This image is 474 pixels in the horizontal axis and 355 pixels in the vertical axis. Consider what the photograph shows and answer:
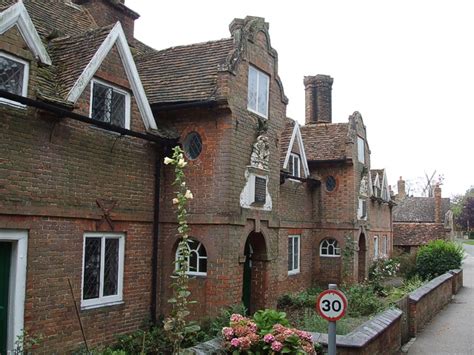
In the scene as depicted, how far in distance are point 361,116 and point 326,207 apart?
16.8 ft

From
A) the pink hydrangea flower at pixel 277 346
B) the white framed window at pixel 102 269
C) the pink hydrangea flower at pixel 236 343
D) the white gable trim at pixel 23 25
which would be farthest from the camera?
the white framed window at pixel 102 269

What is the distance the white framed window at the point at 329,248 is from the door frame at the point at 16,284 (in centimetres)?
1483

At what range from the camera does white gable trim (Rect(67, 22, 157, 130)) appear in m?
9.92

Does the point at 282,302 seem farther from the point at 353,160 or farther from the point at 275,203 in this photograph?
the point at 353,160

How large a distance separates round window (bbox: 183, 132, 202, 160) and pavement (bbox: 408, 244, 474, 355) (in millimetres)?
6638

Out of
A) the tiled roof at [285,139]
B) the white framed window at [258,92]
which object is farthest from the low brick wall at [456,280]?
the white framed window at [258,92]

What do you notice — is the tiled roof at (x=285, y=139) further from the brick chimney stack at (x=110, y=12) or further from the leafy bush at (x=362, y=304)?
the brick chimney stack at (x=110, y=12)

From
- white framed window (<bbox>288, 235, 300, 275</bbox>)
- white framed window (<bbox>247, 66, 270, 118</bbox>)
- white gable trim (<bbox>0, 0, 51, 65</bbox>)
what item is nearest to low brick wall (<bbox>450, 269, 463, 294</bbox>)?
white framed window (<bbox>288, 235, 300, 275</bbox>)

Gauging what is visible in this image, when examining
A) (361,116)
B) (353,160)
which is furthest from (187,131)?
(361,116)

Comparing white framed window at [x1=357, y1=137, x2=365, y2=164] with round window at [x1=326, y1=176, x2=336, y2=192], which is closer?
round window at [x1=326, y1=176, x2=336, y2=192]

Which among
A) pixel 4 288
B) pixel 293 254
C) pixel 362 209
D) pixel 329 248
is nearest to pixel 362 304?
pixel 293 254

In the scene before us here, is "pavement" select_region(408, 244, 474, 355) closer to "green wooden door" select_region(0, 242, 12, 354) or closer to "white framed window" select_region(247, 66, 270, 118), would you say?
"white framed window" select_region(247, 66, 270, 118)

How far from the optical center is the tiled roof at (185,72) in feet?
40.2

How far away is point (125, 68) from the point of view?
11.3 m
